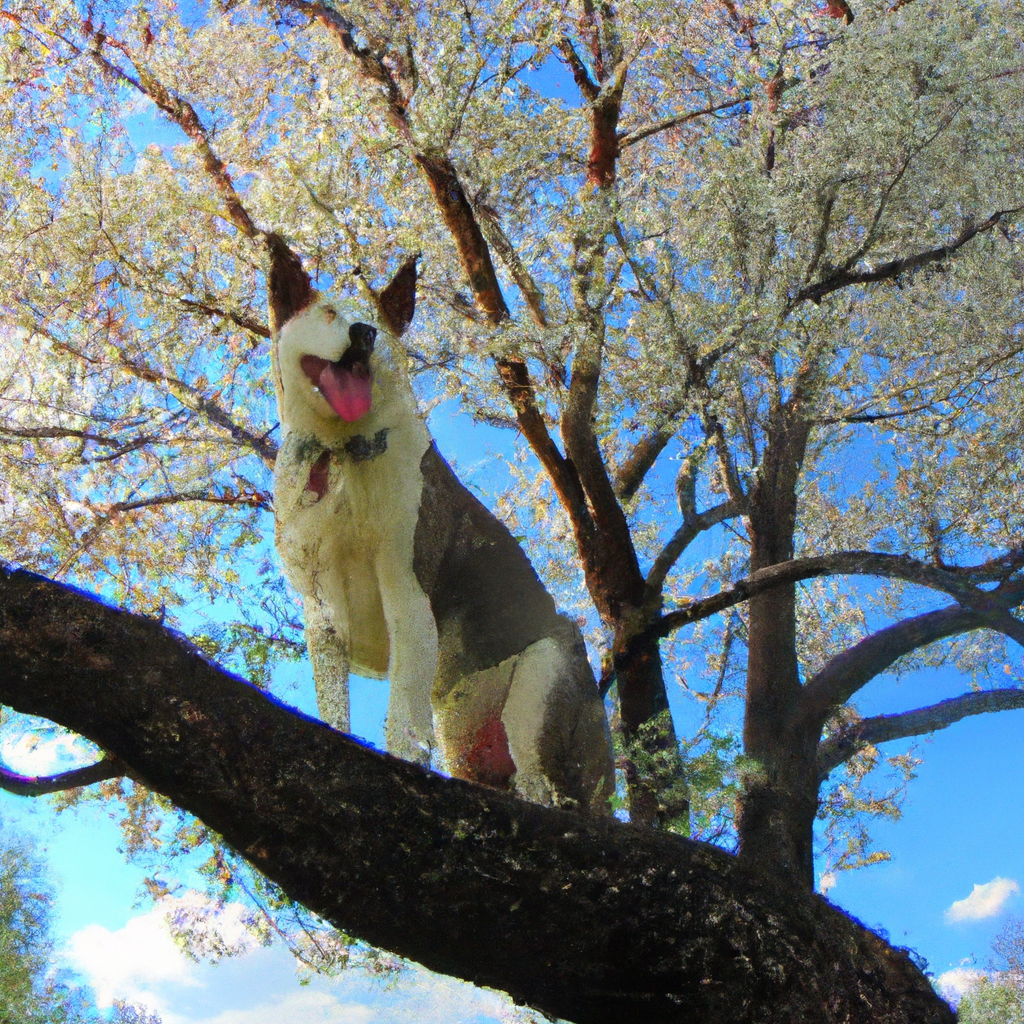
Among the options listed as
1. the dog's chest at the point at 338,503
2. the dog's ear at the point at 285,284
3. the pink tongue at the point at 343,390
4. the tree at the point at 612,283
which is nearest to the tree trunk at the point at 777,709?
the tree at the point at 612,283

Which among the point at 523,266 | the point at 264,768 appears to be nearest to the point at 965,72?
the point at 523,266

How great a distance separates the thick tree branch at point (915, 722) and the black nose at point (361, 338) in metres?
4.39

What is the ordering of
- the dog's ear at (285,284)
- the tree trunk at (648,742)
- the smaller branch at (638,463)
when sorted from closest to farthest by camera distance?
1. the dog's ear at (285,284)
2. the tree trunk at (648,742)
3. the smaller branch at (638,463)

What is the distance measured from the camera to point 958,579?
6.68 metres

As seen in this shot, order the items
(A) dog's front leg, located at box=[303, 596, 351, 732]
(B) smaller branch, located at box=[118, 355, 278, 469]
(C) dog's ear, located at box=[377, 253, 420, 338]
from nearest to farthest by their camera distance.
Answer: (A) dog's front leg, located at box=[303, 596, 351, 732] < (C) dog's ear, located at box=[377, 253, 420, 338] < (B) smaller branch, located at box=[118, 355, 278, 469]

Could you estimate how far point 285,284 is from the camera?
4789 mm

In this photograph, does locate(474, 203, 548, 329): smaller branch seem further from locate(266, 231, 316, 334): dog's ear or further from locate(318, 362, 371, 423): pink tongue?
locate(318, 362, 371, 423): pink tongue

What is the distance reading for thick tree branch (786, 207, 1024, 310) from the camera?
7.43m

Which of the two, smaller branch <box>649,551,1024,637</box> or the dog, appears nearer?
the dog

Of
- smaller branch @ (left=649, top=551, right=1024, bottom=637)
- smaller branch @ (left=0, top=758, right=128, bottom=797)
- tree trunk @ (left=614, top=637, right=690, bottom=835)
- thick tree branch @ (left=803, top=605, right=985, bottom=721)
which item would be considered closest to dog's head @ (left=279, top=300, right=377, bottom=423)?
smaller branch @ (left=0, top=758, right=128, bottom=797)

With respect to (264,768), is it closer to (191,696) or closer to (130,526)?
(191,696)

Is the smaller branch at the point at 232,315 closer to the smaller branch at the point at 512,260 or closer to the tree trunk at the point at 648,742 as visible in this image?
the smaller branch at the point at 512,260

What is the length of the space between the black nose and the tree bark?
193 cm

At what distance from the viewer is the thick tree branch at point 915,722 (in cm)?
704
